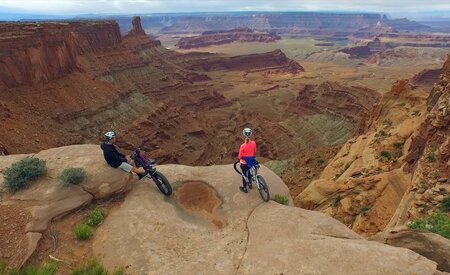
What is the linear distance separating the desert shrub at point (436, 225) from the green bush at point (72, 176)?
10.6 meters

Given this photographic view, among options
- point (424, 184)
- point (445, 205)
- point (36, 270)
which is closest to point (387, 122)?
point (424, 184)

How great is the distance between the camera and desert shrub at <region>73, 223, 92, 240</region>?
33.1ft

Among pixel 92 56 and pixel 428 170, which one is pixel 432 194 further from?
pixel 92 56

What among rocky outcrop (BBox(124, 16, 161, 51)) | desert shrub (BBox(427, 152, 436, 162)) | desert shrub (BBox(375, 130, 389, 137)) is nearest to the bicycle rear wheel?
desert shrub (BBox(427, 152, 436, 162))

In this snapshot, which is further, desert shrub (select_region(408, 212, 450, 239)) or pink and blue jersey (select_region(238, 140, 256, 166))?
pink and blue jersey (select_region(238, 140, 256, 166))

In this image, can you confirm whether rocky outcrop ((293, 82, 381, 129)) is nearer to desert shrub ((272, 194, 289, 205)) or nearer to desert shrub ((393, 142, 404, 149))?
desert shrub ((393, 142, 404, 149))

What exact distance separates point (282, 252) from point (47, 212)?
6.69m

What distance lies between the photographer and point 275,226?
35.4ft

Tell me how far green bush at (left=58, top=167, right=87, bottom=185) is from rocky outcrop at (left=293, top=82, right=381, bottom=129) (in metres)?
49.3

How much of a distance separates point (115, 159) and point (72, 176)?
1438 millimetres

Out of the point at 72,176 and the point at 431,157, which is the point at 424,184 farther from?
the point at 72,176

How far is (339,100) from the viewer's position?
207ft

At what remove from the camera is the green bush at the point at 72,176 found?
11805 mm

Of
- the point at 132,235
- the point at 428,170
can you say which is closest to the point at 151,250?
the point at 132,235
